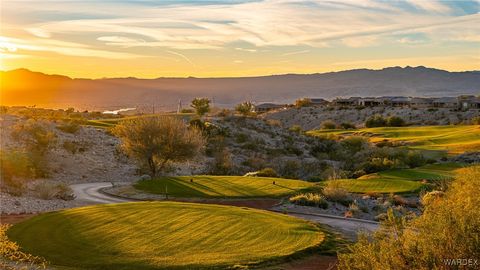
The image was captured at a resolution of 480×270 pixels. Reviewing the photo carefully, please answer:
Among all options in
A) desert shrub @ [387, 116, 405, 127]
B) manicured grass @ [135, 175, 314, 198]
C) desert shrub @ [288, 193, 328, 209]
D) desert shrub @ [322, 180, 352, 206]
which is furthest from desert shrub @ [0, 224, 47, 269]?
desert shrub @ [387, 116, 405, 127]

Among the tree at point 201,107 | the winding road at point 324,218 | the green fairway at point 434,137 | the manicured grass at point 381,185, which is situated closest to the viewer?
the winding road at point 324,218

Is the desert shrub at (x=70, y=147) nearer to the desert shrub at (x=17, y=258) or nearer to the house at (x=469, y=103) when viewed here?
the desert shrub at (x=17, y=258)

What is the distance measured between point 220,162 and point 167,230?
36.6 m

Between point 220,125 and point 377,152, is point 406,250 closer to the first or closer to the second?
point 377,152

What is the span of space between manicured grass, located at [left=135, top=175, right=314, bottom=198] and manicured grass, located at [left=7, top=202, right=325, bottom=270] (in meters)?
7.73


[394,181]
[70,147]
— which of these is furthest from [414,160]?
[70,147]

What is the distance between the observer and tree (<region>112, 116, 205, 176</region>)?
43.5 metres

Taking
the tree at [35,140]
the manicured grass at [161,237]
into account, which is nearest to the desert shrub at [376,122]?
the tree at [35,140]

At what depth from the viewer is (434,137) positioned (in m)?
77.9

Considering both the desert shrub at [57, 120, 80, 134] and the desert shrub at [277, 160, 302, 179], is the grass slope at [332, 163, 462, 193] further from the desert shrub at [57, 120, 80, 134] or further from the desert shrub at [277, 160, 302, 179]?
the desert shrub at [57, 120, 80, 134]

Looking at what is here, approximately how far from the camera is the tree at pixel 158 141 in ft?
143

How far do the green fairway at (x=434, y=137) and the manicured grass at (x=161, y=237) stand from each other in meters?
41.9

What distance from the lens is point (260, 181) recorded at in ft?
129

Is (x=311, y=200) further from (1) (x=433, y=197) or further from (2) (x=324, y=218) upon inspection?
(1) (x=433, y=197)
